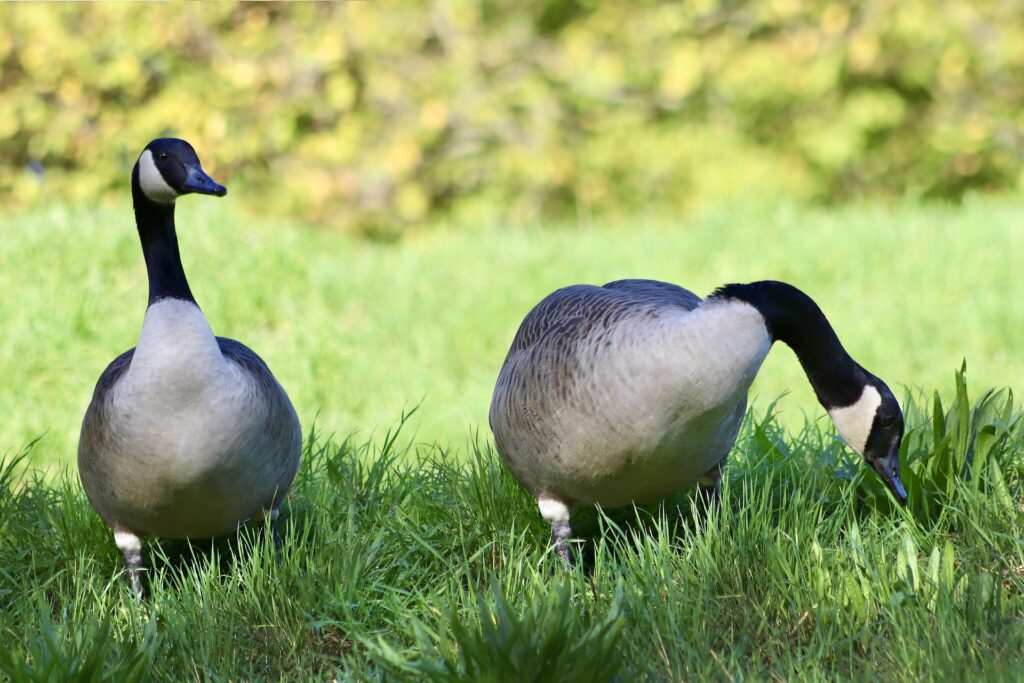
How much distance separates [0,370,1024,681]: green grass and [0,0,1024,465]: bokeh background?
8.11 feet

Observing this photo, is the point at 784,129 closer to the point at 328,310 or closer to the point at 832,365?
the point at 328,310

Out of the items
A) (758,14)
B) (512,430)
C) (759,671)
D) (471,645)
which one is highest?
(758,14)

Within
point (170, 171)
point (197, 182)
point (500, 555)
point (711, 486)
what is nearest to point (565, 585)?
point (500, 555)

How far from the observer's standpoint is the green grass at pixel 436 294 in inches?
270

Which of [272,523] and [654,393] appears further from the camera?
[272,523]

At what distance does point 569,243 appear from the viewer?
9242 millimetres

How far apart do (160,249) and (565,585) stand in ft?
5.67

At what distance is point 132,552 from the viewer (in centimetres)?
402

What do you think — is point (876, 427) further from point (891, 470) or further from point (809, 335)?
point (809, 335)

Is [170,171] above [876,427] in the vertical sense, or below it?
above

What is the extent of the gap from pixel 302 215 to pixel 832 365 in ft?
31.2

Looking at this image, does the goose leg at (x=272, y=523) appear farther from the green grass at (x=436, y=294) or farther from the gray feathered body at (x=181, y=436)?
the green grass at (x=436, y=294)

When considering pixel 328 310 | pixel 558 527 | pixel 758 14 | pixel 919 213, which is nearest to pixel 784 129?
pixel 758 14

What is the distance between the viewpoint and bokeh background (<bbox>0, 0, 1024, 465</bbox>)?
7.50 meters
